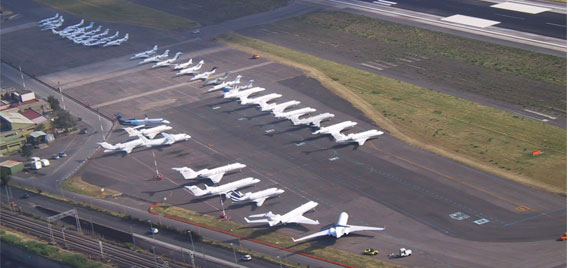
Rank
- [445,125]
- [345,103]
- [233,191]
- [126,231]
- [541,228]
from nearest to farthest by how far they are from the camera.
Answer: [541,228] → [126,231] → [233,191] → [445,125] → [345,103]

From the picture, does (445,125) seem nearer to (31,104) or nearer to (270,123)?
(270,123)

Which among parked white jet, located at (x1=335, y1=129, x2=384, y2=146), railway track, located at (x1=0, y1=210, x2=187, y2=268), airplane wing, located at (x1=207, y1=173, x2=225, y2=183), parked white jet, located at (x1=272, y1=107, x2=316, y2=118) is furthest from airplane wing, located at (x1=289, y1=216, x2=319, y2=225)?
parked white jet, located at (x1=272, y1=107, x2=316, y2=118)

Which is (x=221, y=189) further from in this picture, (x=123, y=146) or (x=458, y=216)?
(x=458, y=216)

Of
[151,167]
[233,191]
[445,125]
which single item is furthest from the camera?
[445,125]

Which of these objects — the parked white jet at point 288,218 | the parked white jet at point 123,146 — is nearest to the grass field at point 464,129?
the parked white jet at point 288,218

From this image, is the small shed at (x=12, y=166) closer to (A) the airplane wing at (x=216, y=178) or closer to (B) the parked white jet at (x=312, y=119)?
(A) the airplane wing at (x=216, y=178)

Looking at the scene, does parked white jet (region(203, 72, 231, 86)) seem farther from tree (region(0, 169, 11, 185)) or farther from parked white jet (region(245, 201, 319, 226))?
parked white jet (region(245, 201, 319, 226))

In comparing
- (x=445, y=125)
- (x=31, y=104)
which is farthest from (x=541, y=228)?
(x=31, y=104)
